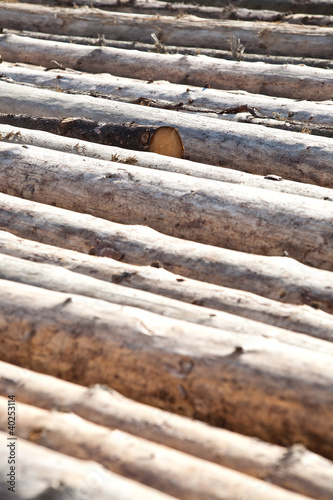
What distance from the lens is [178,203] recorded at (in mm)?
3924

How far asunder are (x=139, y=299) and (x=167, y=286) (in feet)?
0.72

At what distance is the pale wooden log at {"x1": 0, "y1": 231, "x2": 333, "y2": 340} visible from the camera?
281cm

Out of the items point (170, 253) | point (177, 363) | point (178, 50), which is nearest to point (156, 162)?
point (170, 253)

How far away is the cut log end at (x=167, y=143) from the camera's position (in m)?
4.80

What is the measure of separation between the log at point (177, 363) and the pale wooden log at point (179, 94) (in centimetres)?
345

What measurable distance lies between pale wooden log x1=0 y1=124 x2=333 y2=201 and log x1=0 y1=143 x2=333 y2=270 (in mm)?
264

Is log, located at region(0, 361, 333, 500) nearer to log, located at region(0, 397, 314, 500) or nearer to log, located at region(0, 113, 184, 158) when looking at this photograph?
log, located at region(0, 397, 314, 500)

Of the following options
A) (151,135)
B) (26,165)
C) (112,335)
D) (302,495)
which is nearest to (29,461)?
(112,335)

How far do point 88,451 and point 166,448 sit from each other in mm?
301

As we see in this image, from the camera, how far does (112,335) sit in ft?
8.52

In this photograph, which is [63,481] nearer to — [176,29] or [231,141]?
[231,141]

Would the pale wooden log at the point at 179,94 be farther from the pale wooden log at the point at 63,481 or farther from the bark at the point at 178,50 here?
the pale wooden log at the point at 63,481

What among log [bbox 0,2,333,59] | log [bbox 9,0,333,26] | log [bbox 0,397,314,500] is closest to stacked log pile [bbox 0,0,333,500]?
log [bbox 0,397,314,500]

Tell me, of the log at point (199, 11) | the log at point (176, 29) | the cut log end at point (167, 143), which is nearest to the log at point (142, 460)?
the cut log end at point (167, 143)
